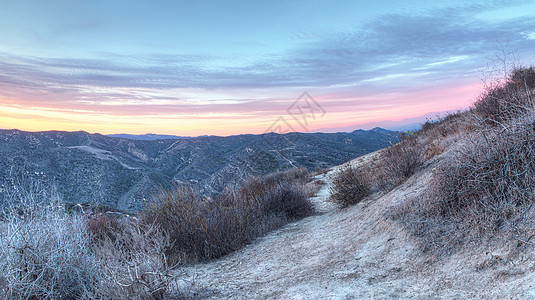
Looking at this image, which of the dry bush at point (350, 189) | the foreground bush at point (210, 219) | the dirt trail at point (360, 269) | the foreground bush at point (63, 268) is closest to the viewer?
the dirt trail at point (360, 269)

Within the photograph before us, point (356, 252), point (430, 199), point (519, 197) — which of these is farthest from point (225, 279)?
point (519, 197)

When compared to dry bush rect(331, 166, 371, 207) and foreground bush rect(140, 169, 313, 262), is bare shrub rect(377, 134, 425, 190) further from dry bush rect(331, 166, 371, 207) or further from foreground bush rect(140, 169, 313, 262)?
foreground bush rect(140, 169, 313, 262)

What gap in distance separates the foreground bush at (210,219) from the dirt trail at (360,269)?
0.38m

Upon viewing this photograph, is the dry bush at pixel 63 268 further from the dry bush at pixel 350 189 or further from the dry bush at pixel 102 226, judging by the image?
the dry bush at pixel 350 189

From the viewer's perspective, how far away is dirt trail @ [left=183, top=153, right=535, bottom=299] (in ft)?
9.33

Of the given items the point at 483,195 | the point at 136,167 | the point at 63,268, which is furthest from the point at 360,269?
the point at 136,167

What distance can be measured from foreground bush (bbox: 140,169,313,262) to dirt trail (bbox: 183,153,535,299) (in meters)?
0.38

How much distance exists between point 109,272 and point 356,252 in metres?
3.36

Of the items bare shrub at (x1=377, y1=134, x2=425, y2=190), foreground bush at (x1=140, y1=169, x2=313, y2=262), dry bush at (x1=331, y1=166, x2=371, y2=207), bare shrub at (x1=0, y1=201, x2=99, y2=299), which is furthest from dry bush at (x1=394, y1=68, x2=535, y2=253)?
bare shrub at (x1=0, y1=201, x2=99, y2=299)

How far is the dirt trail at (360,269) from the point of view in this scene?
9.33 ft

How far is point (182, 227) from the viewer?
19.6 ft

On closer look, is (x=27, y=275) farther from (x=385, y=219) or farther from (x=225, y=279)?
(x=385, y=219)

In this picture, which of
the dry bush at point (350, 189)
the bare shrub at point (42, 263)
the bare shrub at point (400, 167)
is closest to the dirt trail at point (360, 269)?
the bare shrub at point (400, 167)

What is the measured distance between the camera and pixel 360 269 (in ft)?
12.4
